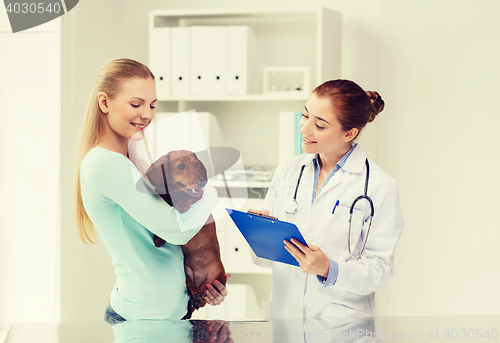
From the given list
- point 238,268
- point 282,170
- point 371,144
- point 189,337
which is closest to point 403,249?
point 371,144

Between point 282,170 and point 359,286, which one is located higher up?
point 282,170

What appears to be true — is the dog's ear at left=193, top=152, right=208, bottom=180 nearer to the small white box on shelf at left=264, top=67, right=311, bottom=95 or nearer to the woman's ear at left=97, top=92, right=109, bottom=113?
the woman's ear at left=97, top=92, right=109, bottom=113

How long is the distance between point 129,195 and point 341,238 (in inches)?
23.5

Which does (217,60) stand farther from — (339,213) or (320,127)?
(339,213)

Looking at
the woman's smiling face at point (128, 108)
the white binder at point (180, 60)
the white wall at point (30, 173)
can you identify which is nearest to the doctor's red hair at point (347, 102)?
the woman's smiling face at point (128, 108)

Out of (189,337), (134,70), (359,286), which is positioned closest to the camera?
(189,337)

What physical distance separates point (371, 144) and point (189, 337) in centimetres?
161

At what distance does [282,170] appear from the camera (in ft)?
4.28

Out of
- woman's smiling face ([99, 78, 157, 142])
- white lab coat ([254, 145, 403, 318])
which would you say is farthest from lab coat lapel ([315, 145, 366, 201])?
woman's smiling face ([99, 78, 157, 142])

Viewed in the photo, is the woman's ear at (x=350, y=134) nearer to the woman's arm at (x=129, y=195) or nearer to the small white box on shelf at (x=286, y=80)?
the woman's arm at (x=129, y=195)

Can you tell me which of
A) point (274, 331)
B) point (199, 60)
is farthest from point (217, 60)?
point (274, 331)

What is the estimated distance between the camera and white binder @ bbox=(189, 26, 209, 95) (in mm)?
1944

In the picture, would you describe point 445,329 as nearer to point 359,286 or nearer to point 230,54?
point 359,286

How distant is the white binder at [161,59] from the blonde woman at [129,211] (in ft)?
3.39
